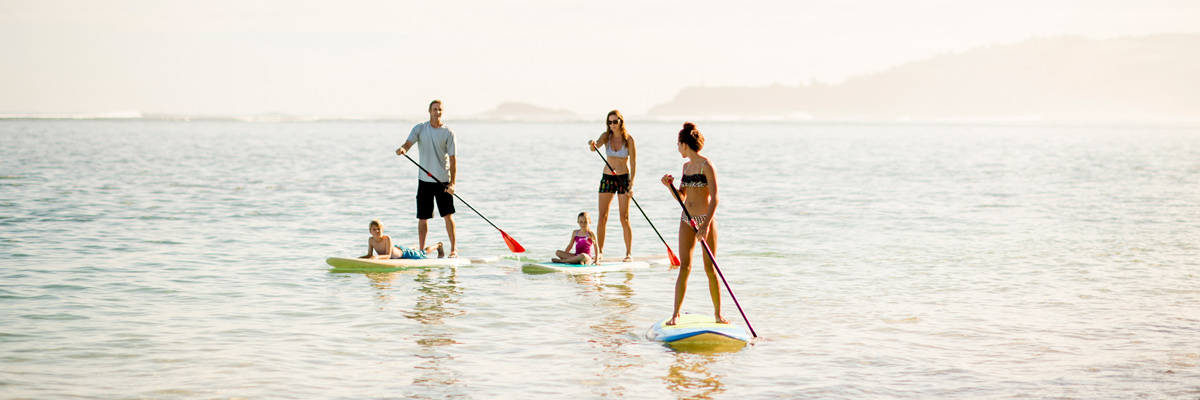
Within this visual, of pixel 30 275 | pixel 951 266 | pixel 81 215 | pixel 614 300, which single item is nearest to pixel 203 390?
pixel 614 300

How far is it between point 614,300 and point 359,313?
266 cm

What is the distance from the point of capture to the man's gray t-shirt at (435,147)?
12164 millimetres

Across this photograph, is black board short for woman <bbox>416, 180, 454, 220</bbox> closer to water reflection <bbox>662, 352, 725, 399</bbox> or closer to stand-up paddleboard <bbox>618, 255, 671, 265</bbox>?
stand-up paddleboard <bbox>618, 255, 671, 265</bbox>

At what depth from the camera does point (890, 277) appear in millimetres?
12250

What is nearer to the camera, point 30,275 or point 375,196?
point 30,275

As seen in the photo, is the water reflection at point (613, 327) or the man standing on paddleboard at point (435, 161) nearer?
the water reflection at point (613, 327)

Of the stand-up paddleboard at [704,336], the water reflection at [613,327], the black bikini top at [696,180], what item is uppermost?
the black bikini top at [696,180]

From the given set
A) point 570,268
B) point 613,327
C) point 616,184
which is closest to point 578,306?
point 613,327

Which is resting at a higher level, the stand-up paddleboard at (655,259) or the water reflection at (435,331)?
the stand-up paddleboard at (655,259)

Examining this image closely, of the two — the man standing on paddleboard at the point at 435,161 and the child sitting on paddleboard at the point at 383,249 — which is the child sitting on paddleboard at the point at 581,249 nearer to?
the man standing on paddleboard at the point at 435,161

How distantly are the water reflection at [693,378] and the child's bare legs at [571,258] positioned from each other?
4342 millimetres

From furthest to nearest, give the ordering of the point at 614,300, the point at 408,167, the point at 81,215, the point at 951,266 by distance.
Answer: the point at 408,167
the point at 81,215
the point at 951,266
the point at 614,300

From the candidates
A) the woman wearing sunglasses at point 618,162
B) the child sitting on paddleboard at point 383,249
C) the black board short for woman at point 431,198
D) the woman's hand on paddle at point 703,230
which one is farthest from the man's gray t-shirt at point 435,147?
the woman's hand on paddle at point 703,230

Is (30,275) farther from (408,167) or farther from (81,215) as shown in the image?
(408,167)
